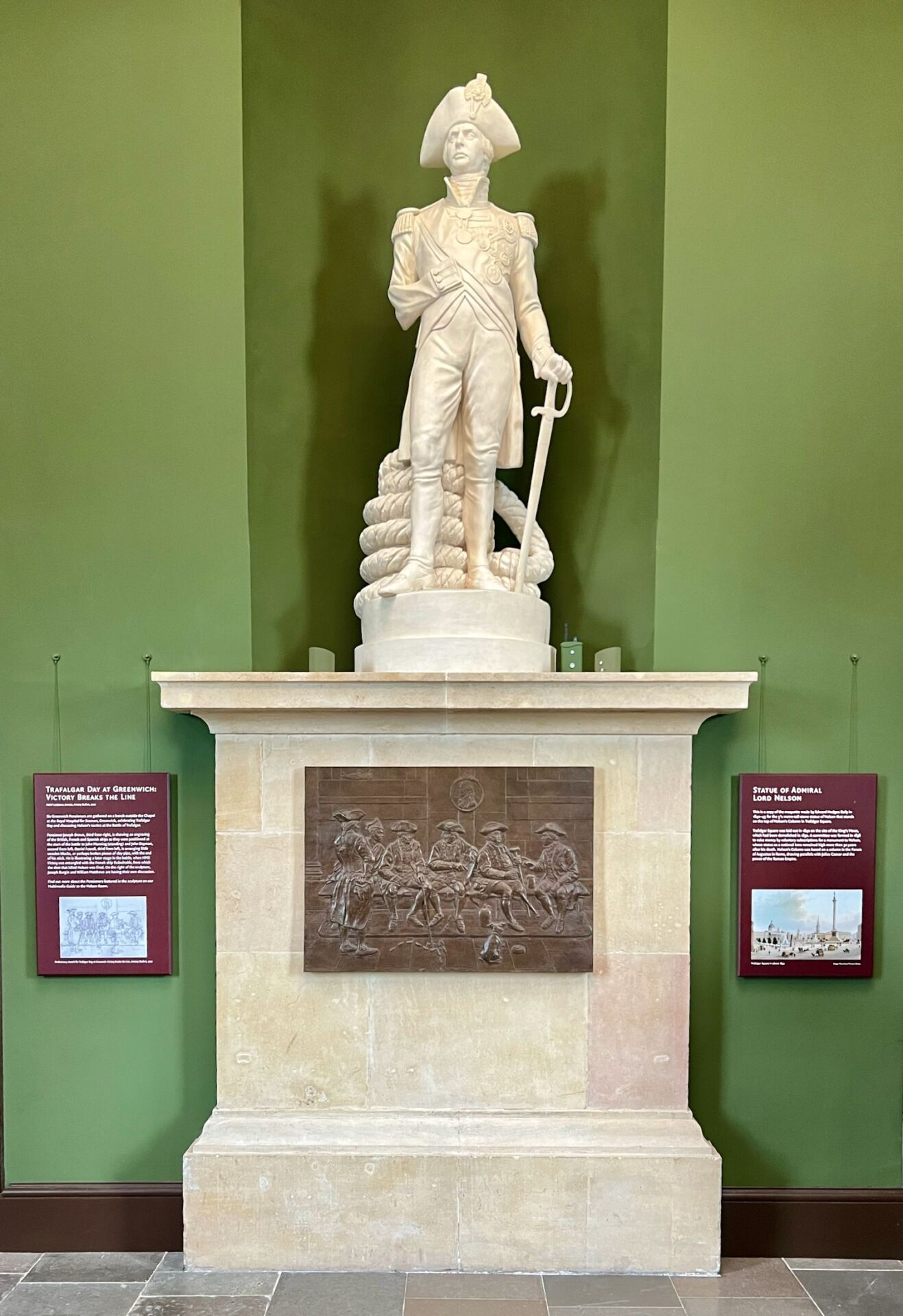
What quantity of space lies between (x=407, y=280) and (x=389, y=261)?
63 cm

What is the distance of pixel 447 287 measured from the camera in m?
3.76

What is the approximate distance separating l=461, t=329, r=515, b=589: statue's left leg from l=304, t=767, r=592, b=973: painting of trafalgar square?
0.84 m

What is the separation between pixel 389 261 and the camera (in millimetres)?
Answer: 4422

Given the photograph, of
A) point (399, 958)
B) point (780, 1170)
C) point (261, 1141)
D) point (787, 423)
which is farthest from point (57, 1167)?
point (787, 423)

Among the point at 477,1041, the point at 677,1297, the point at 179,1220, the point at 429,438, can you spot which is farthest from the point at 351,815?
the point at 677,1297

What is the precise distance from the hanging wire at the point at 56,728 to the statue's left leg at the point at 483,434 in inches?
65.6

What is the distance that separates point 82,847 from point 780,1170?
2988 millimetres

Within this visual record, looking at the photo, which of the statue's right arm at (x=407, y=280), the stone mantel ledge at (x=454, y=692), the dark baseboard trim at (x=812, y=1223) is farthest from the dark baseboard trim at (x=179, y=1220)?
the statue's right arm at (x=407, y=280)

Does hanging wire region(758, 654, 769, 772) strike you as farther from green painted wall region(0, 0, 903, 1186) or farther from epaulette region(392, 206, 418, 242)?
epaulette region(392, 206, 418, 242)

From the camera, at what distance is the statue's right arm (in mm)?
3809

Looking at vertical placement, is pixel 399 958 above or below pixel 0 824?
below

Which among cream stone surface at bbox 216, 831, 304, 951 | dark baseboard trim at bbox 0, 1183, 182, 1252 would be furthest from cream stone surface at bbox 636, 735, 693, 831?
dark baseboard trim at bbox 0, 1183, 182, 1252

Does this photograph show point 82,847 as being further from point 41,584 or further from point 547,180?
point 547,180

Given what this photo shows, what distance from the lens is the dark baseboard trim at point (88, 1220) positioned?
3.70m
